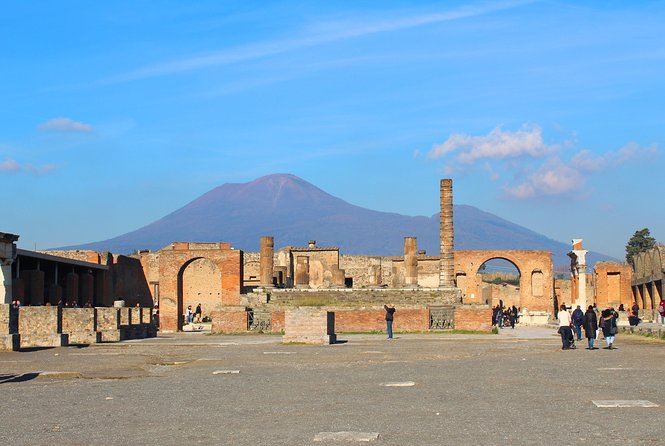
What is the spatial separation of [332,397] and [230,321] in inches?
1010

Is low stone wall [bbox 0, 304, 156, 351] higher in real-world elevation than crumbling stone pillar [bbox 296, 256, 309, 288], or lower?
lower

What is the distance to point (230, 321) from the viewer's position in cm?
3900

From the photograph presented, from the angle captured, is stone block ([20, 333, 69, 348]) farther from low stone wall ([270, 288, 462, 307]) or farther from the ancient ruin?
low stone wall ([270, 288, 462, 307])

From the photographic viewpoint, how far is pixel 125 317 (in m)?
35.4

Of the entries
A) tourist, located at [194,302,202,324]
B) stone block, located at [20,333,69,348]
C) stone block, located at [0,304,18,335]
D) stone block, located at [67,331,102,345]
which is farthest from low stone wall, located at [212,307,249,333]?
tourist, located at [194,302,202,324]

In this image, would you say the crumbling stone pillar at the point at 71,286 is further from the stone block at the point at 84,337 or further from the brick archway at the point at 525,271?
the brick archway at the point at 525,271

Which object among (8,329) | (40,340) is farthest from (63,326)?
(8,329)

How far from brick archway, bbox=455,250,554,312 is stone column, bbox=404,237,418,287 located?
11.2 m

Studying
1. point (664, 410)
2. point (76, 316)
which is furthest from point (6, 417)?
point (76, 316)

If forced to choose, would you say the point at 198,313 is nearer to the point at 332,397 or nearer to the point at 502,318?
the point at 502,318

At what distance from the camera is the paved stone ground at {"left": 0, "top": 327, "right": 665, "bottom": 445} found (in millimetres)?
10148

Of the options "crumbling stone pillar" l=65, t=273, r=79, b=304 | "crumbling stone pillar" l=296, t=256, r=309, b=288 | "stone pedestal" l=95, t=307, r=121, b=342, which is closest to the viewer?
"stone pedestal" l=95, t=307, r=121, b=342

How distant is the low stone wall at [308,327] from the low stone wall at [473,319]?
32.1ft

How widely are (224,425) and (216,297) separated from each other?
5186 cm
